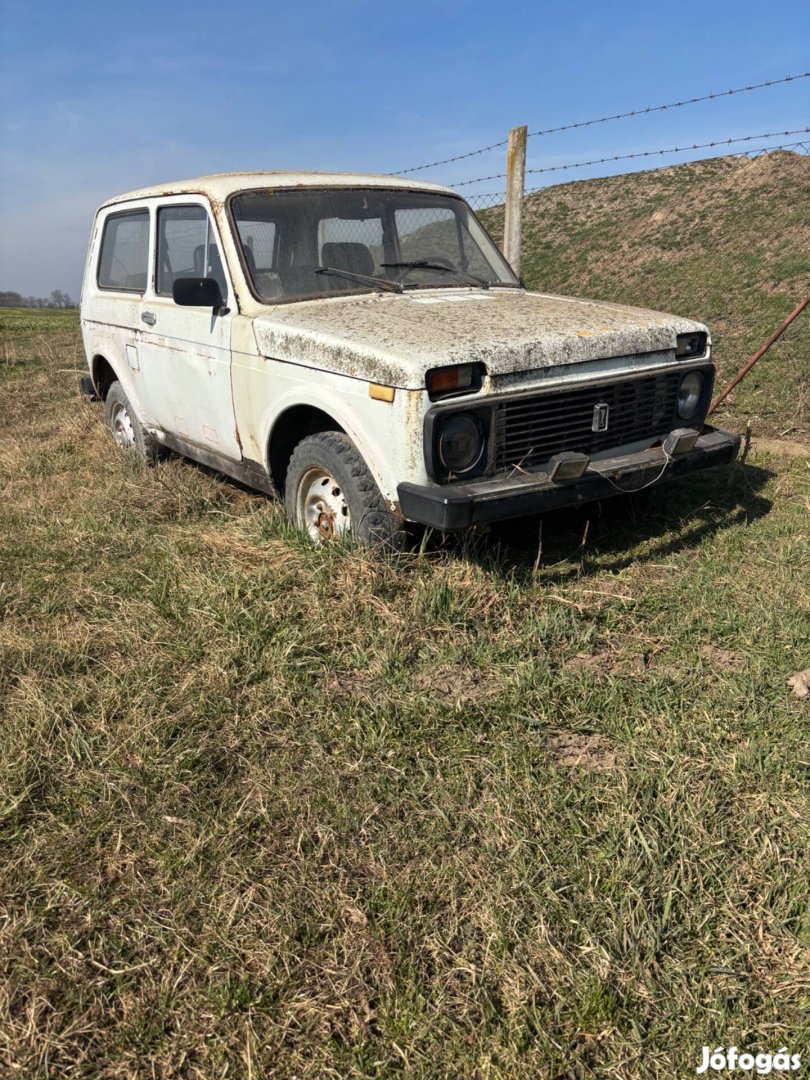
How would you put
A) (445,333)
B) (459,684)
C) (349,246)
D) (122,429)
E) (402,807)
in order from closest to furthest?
(402,807)
(459,684)
(445,333)
(349,246)
(122,429)

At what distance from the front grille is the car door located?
164 centimetres

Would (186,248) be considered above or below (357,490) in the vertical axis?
above

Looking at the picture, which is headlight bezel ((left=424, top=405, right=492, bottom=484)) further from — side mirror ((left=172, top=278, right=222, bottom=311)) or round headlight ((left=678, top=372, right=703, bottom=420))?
side mirror ((left=172, top=278, right=222, bottom=311))

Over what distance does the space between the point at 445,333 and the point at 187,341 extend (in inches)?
73.7

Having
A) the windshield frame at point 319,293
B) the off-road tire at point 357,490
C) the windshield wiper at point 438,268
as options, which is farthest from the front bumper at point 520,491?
the windshield wiper at point 438,268

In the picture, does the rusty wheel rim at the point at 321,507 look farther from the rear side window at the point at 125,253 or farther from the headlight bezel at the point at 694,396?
the rear side window at the point at 125,253

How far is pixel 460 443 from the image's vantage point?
333 centimetres

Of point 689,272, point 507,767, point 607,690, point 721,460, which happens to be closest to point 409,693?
point 507,767

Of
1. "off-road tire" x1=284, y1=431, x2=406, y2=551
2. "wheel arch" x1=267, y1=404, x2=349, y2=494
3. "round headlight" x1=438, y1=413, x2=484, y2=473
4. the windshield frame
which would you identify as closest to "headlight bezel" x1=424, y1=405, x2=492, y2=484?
"round headlight" x1=438, y1=413, x2=484, y2=473

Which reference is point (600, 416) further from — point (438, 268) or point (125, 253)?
point (125, 253)

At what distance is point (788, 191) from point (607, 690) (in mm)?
12218

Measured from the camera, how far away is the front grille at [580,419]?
344 centimetres

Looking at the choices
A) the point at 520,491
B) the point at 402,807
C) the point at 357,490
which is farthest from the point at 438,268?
the point at 402,807

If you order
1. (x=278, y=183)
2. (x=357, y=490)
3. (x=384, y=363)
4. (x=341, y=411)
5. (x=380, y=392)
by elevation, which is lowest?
(x=357, y=490)
